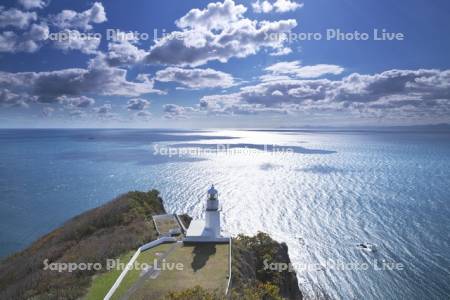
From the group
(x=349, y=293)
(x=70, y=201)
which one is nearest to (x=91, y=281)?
(x=349, y=293)

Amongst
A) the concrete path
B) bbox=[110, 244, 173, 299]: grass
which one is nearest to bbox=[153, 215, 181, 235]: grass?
bbox=[110, 244, 173, 299]: grass

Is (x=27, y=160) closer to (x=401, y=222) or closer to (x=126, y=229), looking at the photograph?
(x=126, y=229)

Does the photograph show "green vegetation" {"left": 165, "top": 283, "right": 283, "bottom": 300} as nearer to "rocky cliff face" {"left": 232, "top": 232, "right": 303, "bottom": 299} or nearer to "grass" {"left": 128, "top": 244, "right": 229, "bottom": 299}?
"rocky cliff face" {"left": 232, "top": 232, "right": 303, "bottom": 299}

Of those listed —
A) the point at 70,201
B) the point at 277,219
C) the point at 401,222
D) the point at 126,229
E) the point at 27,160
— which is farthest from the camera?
the point at 27,160

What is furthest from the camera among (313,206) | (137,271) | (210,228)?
(313,206)

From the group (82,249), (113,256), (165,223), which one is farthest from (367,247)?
(82,249)

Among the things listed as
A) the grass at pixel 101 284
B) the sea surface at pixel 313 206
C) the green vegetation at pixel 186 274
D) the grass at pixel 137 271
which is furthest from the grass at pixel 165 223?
the sea surface at pixel 313 206

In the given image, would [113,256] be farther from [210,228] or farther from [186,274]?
[210,228]
